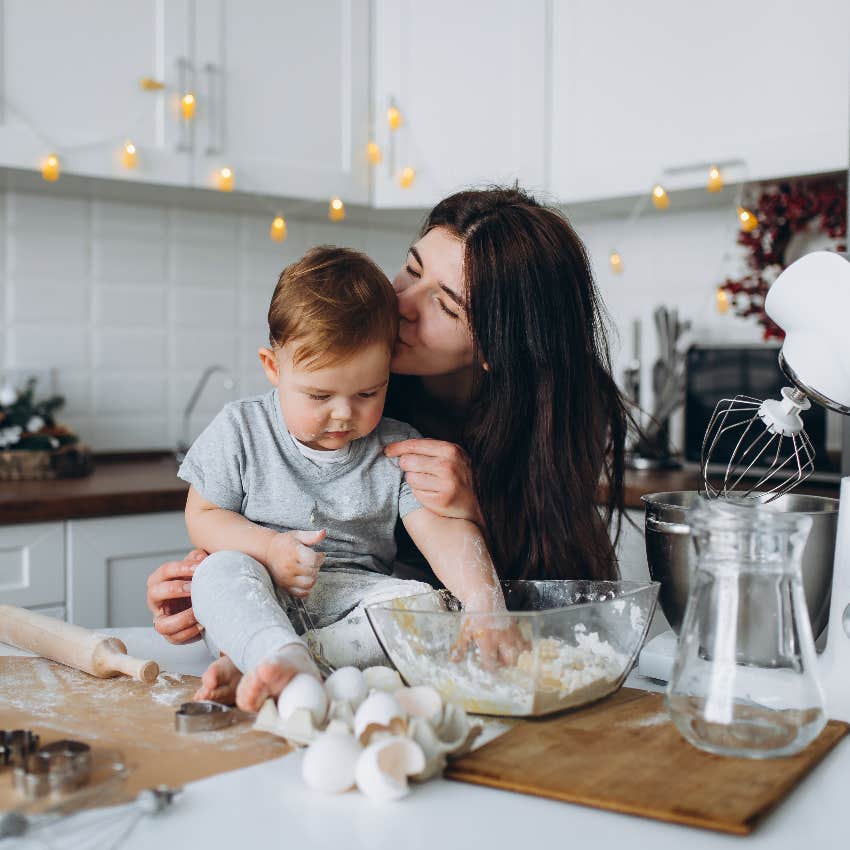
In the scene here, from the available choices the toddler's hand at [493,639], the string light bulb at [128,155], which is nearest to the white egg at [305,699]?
the toddler's hand at [493,639]

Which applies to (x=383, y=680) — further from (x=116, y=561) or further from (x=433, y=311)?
(x=116, y=561)

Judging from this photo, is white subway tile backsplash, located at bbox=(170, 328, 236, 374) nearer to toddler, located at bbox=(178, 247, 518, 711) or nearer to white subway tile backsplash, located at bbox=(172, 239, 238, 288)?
white subway tile backsplash, located at bbox=(172, 239, 238, 288)

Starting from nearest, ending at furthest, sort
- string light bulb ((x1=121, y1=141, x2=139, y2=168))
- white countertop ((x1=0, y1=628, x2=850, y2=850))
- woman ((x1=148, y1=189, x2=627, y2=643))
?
white countertop ((x1=0, y1=628, x2=850, y2=850)) < woman ((x1=148, y1=189, x2=627, y2=643)) < string light bulb ((x1=121, y1=141, x2=139, y2=168))

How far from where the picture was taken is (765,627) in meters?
0.71

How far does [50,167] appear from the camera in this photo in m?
2.11

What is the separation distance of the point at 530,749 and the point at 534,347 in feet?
1.93

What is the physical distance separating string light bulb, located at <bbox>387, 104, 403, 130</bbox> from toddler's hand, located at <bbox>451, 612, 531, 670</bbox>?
1946 mm

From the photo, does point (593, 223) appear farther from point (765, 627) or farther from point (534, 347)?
point (765, 627)

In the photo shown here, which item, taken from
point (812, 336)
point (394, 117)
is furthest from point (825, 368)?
point (394, 117)

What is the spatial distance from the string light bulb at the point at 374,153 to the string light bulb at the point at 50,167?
30.0 inches

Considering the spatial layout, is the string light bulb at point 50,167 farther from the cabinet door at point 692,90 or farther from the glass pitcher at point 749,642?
the glass pitcher at point 749,642

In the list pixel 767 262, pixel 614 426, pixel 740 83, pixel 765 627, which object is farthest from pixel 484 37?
pixel 765 627

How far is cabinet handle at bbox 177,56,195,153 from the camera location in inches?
90.0

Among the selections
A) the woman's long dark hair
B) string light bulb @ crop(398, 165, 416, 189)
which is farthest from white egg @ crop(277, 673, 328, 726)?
string light bulb @ crop(398, 165, 416, 189)
